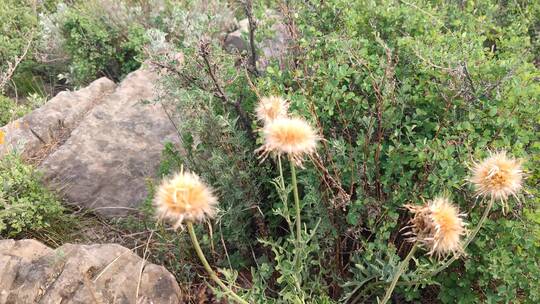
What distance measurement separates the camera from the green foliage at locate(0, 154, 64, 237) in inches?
127

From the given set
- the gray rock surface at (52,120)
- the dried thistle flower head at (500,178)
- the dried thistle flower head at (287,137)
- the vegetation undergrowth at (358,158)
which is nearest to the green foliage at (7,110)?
the gray rock surface at (52,120)

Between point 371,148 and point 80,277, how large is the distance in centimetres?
156

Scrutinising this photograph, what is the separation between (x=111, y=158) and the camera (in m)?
3.95

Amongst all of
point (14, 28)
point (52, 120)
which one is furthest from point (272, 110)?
point (14, 28)

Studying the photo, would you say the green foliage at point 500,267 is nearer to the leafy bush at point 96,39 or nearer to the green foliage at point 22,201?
the green foliage at point 22,201

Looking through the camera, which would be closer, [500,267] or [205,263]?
[205,263]

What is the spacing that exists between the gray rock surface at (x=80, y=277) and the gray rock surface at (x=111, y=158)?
899 mm

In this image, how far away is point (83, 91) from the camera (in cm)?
486

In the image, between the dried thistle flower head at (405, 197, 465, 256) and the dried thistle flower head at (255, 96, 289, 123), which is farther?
the dried thistle flower head at (255, 96, 289, 123)

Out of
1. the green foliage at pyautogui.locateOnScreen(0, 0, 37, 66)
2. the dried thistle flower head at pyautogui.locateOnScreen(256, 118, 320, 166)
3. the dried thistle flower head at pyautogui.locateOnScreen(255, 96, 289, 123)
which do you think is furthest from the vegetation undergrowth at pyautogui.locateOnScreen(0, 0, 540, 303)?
the green foliage at pyautogui.locateOnScreen(0, 0, 37, 66)

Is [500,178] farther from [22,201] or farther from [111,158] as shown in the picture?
[111,158]

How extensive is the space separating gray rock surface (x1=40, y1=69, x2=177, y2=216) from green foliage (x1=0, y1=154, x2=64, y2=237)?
0.25m

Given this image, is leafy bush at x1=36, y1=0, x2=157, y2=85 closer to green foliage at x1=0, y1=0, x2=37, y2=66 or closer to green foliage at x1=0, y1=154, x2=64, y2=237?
green foliage at x1=0, y1=0, x2=37, y2=66

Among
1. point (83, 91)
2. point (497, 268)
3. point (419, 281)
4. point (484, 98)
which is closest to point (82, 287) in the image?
point (419, 281)
